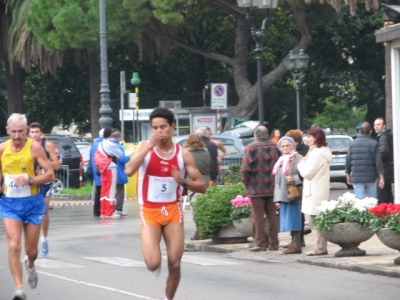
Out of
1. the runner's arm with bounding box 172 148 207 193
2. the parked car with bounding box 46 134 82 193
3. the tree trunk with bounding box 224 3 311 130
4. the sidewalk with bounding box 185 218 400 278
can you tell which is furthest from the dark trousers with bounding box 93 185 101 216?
the tree trunk with bounding box 224 3 311 130

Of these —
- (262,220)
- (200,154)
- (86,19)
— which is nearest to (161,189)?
(262,220)

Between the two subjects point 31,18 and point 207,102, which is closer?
point 31,18

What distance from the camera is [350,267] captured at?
1212 centimetres

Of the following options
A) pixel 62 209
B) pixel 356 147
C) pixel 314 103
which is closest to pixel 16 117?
A: pixel 356 147

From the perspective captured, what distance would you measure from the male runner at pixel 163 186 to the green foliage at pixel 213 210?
263 inches

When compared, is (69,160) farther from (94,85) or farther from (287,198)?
(287,198)

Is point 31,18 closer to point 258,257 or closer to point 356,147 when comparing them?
point 356,147

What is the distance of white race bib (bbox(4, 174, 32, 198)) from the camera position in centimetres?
970

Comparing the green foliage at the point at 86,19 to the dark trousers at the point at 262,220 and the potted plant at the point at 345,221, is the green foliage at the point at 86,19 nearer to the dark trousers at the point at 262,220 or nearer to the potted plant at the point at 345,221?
the dark trousers at the point at 262,220

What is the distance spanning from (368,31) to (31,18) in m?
16.2

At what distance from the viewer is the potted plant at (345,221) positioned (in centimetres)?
1288

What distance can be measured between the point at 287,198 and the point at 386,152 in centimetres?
339

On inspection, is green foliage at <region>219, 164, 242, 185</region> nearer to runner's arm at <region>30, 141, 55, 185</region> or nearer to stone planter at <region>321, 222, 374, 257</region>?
stone planter at <region>321, 222, 374, 257</region>

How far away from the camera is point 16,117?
31.9 ft
